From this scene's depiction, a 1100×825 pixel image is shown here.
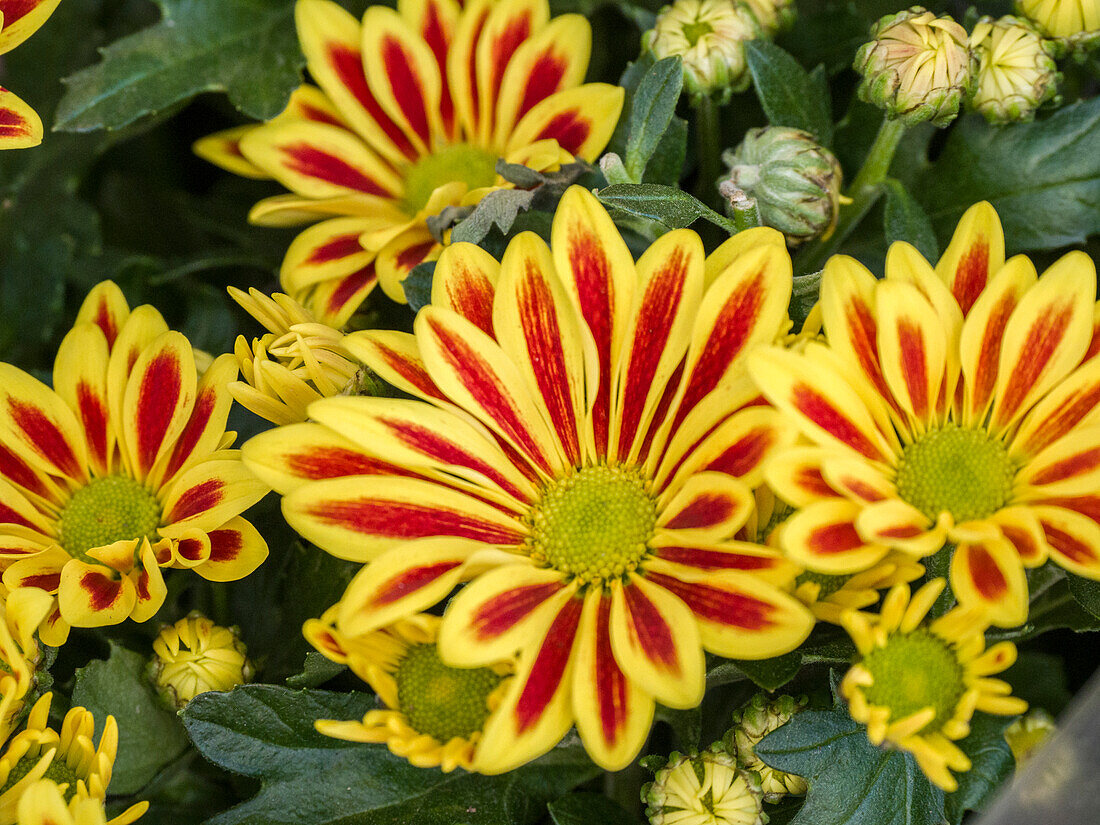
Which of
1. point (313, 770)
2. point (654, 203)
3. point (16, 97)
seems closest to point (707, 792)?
point (313, 770)

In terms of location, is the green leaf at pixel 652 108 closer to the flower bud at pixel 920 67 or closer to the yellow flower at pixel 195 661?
the flower bud at pixel 920 67

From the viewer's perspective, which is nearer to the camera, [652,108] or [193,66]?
[652,108]

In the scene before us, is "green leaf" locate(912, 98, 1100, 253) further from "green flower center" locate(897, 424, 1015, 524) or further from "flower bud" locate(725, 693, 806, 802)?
"flower bud" locate(725, 693, 806, 802)

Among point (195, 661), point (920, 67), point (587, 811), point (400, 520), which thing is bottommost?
point (587, 811)

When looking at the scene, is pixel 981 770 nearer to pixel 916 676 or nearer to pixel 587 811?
pixel 916 676

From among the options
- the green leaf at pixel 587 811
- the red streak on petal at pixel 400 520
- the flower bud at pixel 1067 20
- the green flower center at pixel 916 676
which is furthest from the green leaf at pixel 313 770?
the flower bud at pixel 1067 20

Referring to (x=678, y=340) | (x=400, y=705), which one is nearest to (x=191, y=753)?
(x=400, y=705)

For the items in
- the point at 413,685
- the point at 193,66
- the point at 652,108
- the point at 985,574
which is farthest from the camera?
the point at 193,66

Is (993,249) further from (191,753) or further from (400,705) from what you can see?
(191,753)
